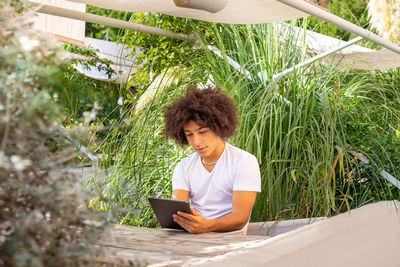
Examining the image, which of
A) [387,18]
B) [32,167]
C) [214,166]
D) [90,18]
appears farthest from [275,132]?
[387,18]

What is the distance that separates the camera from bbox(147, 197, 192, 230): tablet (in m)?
2.40

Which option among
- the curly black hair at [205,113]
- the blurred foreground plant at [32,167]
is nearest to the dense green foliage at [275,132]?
the curly black hair at [205,113]

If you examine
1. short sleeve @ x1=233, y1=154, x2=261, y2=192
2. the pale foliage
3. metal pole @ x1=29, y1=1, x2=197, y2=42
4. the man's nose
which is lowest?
short sleeve @ x1=233, y1=154, x2=261, y2=192

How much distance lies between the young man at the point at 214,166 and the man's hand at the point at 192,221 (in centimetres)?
17

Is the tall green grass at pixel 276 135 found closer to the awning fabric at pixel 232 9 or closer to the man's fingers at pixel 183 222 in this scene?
the awning fabric at pixel 232 9

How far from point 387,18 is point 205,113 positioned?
555 centimetres

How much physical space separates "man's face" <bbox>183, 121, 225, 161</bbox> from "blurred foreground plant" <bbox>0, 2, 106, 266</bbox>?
1695 mm

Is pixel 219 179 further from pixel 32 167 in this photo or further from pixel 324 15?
pixel 32 167

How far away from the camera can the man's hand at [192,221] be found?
7.93 feet

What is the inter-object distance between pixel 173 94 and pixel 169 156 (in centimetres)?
40

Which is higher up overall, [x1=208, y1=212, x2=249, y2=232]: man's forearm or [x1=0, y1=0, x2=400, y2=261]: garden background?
[x1=0, y1=0, x2=400, y2=261]: garden background

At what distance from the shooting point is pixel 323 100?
3480 mm

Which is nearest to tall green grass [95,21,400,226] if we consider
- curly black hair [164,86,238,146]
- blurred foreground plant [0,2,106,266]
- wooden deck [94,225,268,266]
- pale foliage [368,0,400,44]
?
curly black hair [164,86,238,146]

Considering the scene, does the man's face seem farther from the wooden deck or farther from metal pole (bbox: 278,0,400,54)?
metal pole (bbox: 278,0,400,54)
